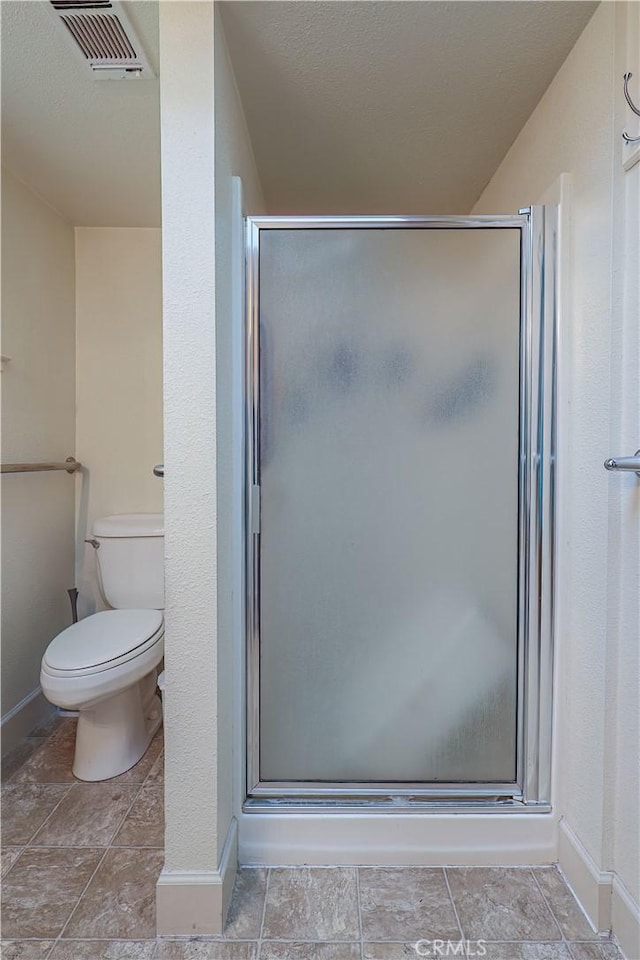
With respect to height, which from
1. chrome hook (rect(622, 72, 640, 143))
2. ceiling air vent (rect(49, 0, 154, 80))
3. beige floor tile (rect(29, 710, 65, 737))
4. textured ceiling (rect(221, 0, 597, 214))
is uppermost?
ceiling air vent (rect(49, 0, 154, 80))

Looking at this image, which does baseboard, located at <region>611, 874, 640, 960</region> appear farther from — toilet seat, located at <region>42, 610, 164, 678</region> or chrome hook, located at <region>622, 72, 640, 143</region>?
chrome hook, located at <region>622, 72, 640, 143</region>

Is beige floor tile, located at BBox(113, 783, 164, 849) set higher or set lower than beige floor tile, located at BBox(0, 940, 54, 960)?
lower

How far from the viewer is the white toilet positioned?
1532 mm

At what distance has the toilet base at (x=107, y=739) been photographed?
1.69 metres

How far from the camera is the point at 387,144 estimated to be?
5.36 ft

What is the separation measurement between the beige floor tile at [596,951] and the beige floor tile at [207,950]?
732 mm

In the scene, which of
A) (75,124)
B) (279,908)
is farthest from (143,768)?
(75,124)

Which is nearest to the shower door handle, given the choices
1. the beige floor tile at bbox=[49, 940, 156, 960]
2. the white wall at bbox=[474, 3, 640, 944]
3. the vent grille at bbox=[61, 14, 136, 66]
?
the white wall at bbox=[474, 3, 640, 944]

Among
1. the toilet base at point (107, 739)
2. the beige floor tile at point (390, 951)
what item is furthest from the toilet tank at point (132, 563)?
the beige floor tile at point (390, 951)

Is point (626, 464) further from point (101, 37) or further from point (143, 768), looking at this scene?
point (143, 768)

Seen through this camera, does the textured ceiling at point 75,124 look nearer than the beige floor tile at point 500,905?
No

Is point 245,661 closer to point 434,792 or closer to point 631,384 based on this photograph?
point 434,792

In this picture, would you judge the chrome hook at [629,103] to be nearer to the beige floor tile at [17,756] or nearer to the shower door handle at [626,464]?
the shower door handle at [626,464]

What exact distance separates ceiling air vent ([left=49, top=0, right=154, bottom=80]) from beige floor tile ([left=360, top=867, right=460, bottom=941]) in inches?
91.4
